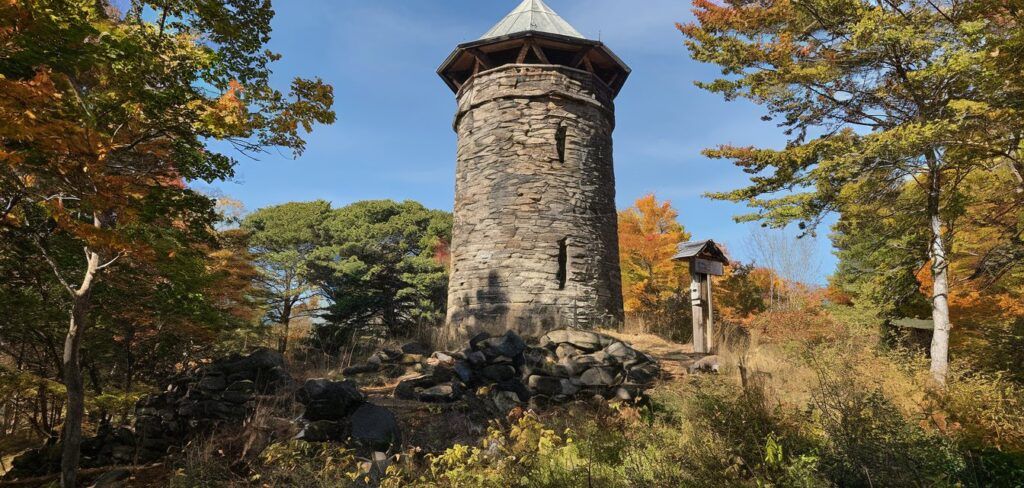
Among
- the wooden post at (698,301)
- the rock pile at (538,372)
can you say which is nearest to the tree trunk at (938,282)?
the wooden post at (698,301)

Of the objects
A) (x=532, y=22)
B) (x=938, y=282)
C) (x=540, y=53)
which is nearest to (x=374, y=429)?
(x=938, y=282)

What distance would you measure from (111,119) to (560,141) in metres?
8.76

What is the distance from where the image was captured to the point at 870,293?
375 inches

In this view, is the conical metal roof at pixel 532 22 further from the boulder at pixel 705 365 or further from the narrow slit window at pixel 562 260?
the boulder at pixel 705 365

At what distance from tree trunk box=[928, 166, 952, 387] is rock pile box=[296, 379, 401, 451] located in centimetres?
797

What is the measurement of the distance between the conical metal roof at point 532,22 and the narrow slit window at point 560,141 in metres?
2.34

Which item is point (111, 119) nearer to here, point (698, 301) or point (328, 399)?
point (328, 399)

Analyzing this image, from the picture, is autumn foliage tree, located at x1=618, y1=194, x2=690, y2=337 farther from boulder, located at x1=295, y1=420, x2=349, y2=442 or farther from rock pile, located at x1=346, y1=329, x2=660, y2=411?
boulder, located at x1=295, y1=420, x2=349, y2=442

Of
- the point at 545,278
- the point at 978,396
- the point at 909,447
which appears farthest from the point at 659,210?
the point at 909,447

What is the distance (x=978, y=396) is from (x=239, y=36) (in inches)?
393

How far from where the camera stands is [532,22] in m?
13.3

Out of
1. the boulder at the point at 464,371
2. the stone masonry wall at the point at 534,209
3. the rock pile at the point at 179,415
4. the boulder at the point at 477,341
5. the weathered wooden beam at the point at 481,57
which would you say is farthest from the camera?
the weathered wooden beam at the point at 481,57

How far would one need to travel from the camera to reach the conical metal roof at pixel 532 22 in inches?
513

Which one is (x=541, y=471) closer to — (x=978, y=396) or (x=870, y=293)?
(x=978, y=396)
